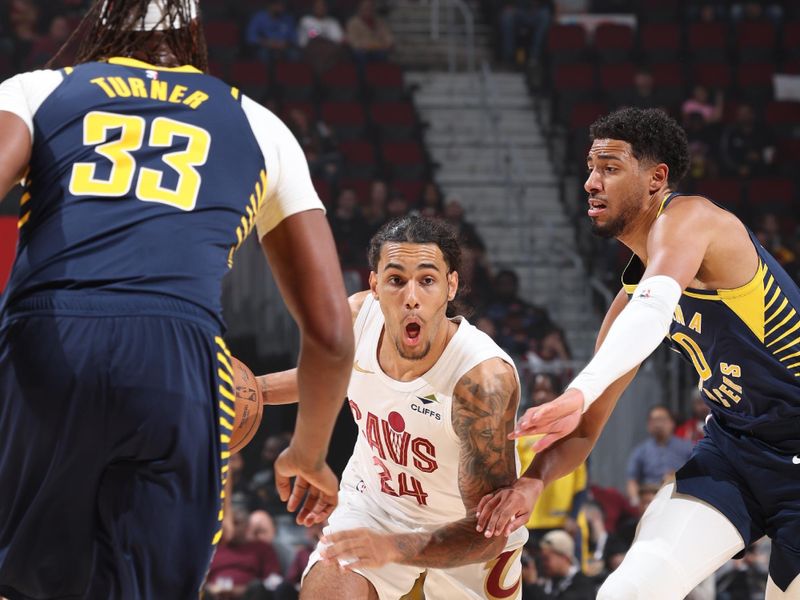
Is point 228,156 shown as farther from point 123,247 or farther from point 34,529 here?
point 34,529

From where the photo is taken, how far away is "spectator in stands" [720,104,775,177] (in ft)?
43.4

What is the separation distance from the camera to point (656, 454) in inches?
335

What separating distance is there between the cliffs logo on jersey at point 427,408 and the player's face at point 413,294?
0.16m

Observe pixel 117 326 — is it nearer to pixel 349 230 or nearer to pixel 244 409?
pixel 244 409

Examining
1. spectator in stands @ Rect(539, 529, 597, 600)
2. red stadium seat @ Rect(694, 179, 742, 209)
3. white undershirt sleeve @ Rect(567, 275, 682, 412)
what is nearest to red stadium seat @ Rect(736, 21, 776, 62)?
red stadium seat @ Rect(694, 179, 742, 209)

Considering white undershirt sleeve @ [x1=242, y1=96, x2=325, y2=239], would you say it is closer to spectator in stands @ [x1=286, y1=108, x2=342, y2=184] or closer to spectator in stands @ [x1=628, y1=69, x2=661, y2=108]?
spectator in stands @ [x1=286, y1=108, x2=342, y2=184]

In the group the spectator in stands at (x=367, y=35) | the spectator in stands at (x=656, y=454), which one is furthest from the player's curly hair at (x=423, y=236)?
the spectator in stands at (x=367, y=35)

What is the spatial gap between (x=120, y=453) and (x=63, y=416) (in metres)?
0.12

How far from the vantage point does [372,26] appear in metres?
13.9

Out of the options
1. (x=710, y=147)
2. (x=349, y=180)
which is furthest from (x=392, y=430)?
Answer: (x=710, y=147)

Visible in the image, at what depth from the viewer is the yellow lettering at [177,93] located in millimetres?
2244

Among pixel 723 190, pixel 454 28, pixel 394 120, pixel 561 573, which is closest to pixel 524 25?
pixel 454 28

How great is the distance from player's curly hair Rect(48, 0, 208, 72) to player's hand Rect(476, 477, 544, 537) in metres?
1.95

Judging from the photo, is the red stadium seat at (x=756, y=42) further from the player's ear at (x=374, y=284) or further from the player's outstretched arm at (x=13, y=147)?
the player's outstretched arm at (x=13, y=147)
